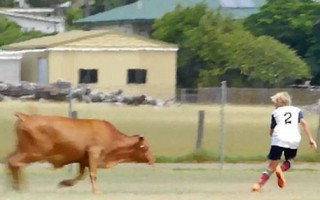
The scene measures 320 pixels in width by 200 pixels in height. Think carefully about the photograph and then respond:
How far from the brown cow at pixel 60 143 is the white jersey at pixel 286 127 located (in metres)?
2.35

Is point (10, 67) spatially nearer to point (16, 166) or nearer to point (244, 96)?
point (244, 96)

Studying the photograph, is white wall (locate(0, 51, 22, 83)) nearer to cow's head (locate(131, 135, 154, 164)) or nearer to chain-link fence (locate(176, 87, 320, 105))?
chain-link fence (locate(176, 87, 320, 105))

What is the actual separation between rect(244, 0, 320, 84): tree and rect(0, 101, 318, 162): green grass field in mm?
32110

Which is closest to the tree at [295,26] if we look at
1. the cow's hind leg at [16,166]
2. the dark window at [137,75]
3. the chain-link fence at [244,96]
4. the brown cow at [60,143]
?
the dark window at [137,75]

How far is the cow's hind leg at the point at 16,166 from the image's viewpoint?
1731cm

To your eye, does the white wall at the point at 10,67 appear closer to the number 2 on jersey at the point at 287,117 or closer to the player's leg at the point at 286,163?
the player's leg at the point at 286,163

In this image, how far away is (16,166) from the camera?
682 inches

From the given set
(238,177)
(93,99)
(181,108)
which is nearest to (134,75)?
(93,99)

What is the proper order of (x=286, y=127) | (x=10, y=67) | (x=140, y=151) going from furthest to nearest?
(x=10, y=67)
(x=140, y=151)
(x=286, y=127)

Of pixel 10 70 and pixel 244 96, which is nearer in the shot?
pixel 244 96

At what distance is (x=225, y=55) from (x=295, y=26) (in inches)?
266

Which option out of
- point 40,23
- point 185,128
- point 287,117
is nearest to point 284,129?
point 287,117

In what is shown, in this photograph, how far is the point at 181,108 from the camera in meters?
35.0

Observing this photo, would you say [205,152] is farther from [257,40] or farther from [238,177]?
[257,40]
